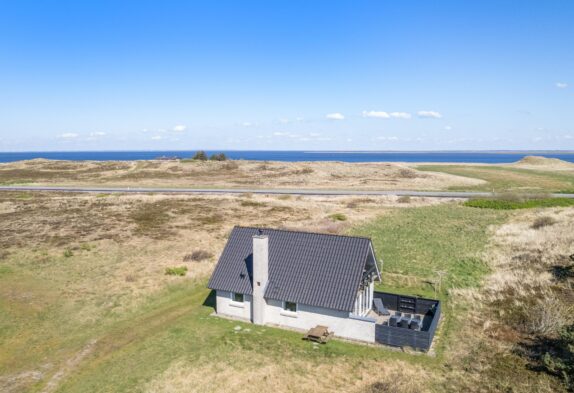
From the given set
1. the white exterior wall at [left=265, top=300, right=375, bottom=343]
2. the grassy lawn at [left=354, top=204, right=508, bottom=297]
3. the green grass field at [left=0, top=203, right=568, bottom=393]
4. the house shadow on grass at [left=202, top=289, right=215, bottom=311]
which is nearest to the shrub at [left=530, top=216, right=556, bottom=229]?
the grassy lawn at [left=354, top=204, right=508, bottom=297]

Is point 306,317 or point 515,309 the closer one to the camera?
point 306,317

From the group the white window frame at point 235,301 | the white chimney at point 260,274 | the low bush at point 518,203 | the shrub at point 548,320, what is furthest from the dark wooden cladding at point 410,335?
the low bush at point 518,203

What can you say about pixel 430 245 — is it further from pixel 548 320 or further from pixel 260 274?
pixel 260 274

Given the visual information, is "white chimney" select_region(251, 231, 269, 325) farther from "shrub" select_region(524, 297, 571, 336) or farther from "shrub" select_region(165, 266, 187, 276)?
"shrub" select_region(524, 297, 571, 336)

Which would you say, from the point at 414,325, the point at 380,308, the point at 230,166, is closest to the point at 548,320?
the point at 414,325

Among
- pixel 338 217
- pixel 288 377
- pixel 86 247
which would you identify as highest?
pixel 338 217

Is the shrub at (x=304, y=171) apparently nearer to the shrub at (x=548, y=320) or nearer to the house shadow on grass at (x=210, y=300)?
the house shadow on grass at (x=210, y=300)

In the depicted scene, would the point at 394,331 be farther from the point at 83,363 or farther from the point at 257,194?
the point at 257,194
